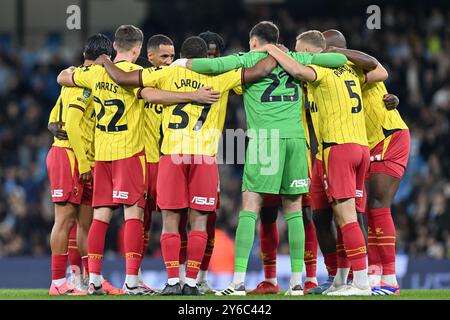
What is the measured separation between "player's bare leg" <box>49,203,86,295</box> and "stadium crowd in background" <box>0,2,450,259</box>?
7117 mm

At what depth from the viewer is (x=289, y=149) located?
9969 millimetres

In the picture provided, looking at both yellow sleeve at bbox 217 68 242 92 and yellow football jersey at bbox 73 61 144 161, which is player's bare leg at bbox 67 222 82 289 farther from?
yellow sleeve at bbox 217 68 242 92

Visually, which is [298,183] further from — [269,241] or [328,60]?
[328,60]

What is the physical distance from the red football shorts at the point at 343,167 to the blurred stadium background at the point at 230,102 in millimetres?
5427

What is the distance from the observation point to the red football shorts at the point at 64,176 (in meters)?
10.5

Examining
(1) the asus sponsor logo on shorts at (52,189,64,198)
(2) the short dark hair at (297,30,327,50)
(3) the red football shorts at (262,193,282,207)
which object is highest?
(2) the short dark hair at (297,30,327,50)

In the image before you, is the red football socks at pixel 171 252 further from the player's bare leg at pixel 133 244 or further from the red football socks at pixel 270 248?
the red football socks at pixel 270 248

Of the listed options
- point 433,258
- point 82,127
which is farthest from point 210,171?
point 433,258

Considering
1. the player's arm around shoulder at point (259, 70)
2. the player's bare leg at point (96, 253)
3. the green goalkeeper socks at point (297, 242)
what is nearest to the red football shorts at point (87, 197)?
the player's bare leg at point (96, 253)

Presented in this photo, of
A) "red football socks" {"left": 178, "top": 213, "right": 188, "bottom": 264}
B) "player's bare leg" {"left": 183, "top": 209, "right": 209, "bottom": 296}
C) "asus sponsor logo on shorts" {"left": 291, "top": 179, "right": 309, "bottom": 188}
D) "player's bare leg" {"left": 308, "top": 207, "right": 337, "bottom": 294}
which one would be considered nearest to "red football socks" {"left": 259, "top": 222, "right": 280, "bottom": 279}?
"player's bare leg" {"left": 308, "top": 207, "right": 337, "bottom": 294}

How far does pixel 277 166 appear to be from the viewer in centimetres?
987

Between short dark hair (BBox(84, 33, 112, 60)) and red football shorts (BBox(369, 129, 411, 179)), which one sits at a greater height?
short dark hair (BBox(84, 33, 112, 60))

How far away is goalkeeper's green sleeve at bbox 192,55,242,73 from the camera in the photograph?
388 inches
